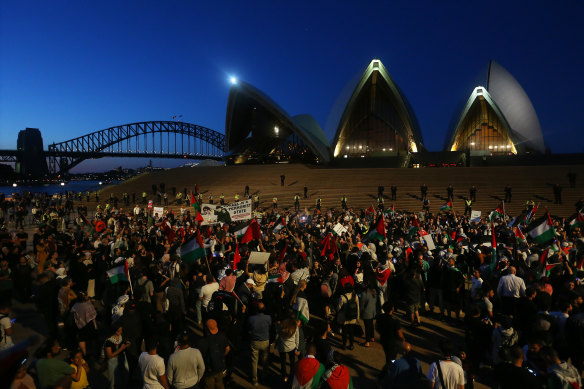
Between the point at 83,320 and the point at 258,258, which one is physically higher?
the point at 258,258

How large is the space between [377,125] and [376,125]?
0.14 metres

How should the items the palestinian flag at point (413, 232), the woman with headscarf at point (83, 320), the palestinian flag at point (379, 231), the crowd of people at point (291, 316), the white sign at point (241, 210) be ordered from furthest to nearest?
the palestinian flag at point (413, 232), the white sign at point (241, 210), the palestinian flag at point (379, 231), the woman with headscarf at point (83, 320), the crowd of people at point (291, 316)

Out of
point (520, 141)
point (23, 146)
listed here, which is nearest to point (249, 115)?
point (520, 141)

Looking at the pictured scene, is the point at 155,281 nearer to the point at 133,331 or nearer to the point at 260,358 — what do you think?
the point at 133,331

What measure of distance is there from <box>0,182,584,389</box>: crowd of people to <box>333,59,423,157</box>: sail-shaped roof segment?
1628 inches

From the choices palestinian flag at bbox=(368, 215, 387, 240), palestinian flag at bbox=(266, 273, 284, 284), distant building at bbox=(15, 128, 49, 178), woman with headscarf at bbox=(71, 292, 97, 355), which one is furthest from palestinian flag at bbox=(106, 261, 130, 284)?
distant building at bbox=(15, 128, 49, 178)

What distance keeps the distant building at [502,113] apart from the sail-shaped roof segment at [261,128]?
18637mm

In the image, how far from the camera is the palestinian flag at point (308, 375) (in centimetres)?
363

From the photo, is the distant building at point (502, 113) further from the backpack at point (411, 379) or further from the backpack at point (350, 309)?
the backpack at point (411, 379)

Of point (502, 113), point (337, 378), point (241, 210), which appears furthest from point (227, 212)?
point (502, 113)

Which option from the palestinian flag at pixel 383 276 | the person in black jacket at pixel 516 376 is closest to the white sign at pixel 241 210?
the palestinian flag at pixel 383 276

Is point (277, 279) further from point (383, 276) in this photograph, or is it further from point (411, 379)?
point (411, 379)

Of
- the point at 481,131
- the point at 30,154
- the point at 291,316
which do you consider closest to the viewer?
the point at 291,316

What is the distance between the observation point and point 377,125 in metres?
53.1
